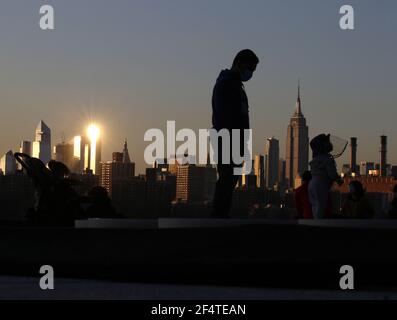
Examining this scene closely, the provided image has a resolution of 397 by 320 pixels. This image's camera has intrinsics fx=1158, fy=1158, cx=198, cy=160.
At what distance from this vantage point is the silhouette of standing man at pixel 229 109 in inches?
688

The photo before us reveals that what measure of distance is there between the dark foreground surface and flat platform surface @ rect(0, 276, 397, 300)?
1.36 feet

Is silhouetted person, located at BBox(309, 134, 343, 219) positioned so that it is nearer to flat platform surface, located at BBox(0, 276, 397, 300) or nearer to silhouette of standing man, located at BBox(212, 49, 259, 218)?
silhouette of standing man, located at BBox(212, 49, 259, 218)

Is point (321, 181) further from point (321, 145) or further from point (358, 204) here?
point (358, 204)

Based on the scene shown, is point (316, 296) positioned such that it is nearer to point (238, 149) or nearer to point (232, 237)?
point (232, 237)

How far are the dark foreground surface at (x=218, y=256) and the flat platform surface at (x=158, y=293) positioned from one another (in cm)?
41

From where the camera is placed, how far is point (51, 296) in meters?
12.6

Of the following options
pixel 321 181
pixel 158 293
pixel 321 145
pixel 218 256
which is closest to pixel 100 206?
pixel 321 145

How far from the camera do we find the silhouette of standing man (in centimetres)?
1747

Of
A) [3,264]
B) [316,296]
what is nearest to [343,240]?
[316,296]

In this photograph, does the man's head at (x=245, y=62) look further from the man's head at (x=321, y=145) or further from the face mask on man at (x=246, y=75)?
the man's head at (x=321, y=145)

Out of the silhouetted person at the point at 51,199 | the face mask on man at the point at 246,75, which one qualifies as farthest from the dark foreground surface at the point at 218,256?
the silhouetted person at the point at 51,199

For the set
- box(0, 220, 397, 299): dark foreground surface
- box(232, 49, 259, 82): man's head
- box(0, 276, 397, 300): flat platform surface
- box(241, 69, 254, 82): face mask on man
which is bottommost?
box(0, 276, 397, 300): flat platform surface

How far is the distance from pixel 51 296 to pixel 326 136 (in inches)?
264

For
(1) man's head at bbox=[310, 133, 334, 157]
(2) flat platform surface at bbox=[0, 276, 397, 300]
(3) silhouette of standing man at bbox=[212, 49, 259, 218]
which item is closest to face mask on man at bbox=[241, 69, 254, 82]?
(3) silhouette of standing man at bbox=[212, 49, 259, 218]
